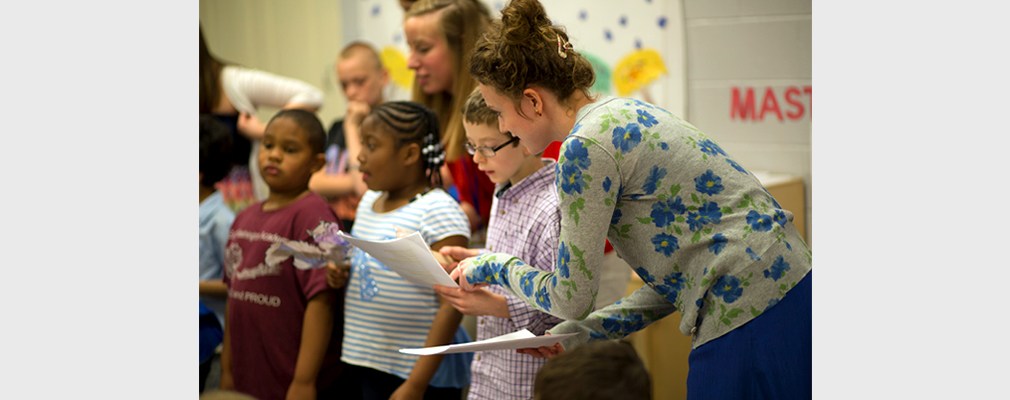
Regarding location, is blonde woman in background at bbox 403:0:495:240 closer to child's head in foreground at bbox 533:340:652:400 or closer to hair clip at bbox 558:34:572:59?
hair clip at bbox 558:34:572:59

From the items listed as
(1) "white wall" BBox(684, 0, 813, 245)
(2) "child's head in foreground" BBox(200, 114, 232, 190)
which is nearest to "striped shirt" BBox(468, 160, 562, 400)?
(1) "white wall" BBox(684, 0, 813, 245)

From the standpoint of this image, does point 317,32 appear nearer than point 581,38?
No

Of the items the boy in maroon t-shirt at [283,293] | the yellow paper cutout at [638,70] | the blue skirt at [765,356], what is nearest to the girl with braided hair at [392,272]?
the boy in maroon t-shirt at [283,293]

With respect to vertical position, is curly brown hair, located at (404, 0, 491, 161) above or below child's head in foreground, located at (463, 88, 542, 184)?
above

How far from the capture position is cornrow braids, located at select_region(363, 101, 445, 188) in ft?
6.23

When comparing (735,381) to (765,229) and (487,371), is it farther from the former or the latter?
(487,371)

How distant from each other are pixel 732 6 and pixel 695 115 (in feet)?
1.23

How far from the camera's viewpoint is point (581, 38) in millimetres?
2701

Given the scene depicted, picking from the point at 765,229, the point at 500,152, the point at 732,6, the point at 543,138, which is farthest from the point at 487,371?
the point at 732,6

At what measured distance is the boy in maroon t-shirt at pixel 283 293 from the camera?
6.52 feet

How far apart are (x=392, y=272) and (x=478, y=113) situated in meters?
0.53

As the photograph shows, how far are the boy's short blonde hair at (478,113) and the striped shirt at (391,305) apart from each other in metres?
0.30

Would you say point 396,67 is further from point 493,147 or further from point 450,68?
point 493,147

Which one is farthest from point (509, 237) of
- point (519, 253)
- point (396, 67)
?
point (396, 67)
